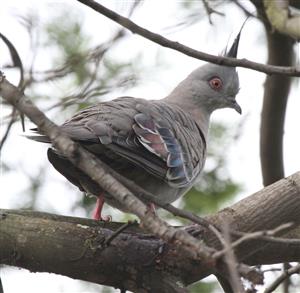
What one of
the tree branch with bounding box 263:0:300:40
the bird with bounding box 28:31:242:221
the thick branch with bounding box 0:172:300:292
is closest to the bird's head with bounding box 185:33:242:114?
the bird with bounding box 28:31:242:221

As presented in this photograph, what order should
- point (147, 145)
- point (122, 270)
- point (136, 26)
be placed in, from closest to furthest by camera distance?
point (136, 26), point (122, 270), point (147, 145)

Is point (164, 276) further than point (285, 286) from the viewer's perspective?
No

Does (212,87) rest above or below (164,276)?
above

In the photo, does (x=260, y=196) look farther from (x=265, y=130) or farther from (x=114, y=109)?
(x=265, y=130)

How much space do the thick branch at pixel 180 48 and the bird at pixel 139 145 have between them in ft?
2.90

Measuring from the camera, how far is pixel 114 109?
4453 mm

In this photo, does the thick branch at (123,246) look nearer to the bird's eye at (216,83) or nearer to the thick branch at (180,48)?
the thick branch at (180,48)

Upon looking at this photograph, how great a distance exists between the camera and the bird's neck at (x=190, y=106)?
603cm

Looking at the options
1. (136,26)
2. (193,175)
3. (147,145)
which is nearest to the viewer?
(136,26)

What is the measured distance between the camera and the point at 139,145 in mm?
4121

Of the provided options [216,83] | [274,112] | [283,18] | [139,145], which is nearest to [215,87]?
[216,83]

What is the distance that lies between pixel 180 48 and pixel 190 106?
3002mm

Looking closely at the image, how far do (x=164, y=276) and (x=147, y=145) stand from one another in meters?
0.89

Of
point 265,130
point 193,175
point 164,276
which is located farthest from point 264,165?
point 164,276
